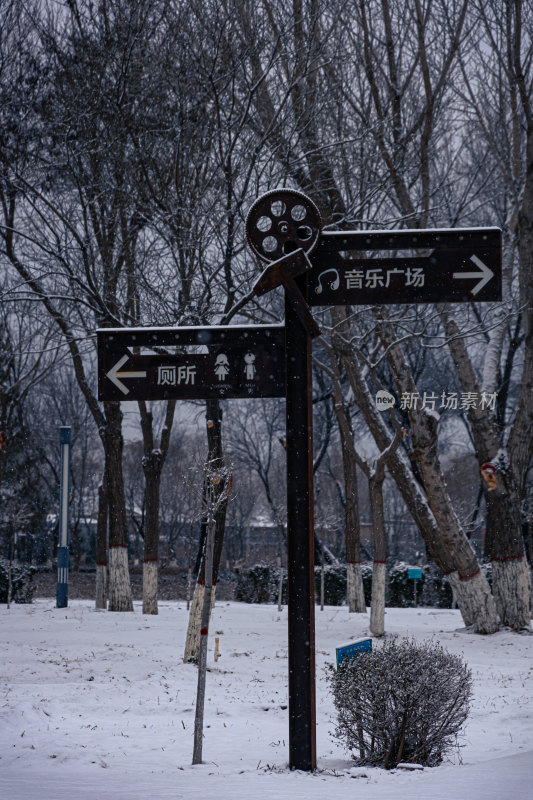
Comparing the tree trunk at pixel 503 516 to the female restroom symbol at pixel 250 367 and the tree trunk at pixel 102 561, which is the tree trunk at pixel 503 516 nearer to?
the female restroom symbol at pixel 250 367

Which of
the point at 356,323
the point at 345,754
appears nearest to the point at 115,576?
the point at 356,323

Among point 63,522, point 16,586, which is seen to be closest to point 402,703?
point 63,522

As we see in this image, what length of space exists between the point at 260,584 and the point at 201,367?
18936mm

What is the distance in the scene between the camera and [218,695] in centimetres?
945

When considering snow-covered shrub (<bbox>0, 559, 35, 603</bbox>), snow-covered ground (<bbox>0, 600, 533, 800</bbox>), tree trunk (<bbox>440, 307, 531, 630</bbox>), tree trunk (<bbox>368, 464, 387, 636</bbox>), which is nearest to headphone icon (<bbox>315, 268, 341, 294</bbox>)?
snow-covered ground (<bbox>0, 600, 533, 800</bbox>)

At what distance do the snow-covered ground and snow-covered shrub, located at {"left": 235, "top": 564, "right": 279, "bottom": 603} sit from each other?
7.76 metres

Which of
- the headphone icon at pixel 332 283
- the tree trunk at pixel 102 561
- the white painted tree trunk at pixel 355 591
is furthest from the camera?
the tree trunk at pixel 102 561

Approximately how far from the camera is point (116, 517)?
17.0 metres

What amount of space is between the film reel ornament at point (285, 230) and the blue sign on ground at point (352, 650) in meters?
3.05

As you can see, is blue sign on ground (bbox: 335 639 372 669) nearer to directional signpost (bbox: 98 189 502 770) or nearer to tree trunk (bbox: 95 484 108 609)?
directional signpost (bbox: 98 189 502 770)

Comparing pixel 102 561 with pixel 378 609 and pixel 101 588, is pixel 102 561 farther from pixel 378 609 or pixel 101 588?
pixel 378 609

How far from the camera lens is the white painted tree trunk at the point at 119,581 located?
16828 mm

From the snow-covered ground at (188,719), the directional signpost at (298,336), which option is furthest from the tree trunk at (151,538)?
the directional signpost at (298,336)

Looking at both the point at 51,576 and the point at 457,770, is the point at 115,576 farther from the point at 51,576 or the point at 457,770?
the point at 51,576
